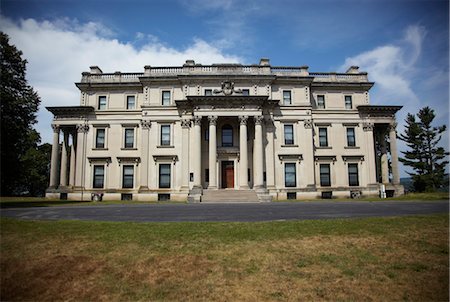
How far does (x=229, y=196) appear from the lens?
29.0m

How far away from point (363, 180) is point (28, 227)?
35.7 m

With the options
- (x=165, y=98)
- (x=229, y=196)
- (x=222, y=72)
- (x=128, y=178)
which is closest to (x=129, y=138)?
(x=128, y=178)

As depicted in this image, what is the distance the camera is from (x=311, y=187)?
3444 centimetres

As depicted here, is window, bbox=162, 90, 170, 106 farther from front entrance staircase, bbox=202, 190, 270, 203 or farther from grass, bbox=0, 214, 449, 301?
grass, bbox=0, 214, 449, 301

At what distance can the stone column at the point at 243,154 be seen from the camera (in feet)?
104

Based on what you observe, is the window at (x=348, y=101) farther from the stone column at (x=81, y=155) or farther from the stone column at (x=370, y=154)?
the stone column at (x=81, y=155)

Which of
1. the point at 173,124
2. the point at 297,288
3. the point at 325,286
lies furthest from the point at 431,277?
the point at 173,124

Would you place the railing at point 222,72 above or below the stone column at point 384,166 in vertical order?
above

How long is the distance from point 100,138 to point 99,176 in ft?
16.2

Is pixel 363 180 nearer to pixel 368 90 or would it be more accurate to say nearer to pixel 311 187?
pixel 311 187

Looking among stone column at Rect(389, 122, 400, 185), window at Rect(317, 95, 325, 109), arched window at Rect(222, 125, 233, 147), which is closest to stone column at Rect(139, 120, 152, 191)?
arched window at Rect(222, 125, 233, 147)

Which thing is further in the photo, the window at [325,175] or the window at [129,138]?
the window at [129,138]

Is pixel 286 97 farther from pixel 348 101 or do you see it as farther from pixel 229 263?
pixel 229 263

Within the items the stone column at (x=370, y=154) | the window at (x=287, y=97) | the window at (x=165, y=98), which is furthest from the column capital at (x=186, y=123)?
the stone column at (x=370, y=154)
